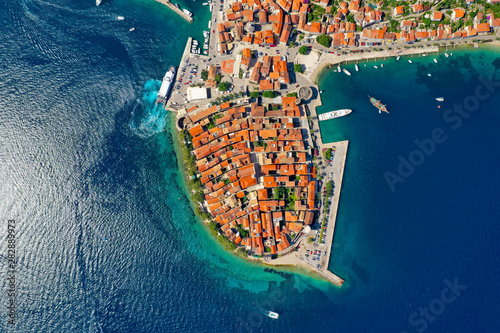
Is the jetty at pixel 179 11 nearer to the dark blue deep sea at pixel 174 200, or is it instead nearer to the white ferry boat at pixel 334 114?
the dark blue deep sea at pixel 174 200

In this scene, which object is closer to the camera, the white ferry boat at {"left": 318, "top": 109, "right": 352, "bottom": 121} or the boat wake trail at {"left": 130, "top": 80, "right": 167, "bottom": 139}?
the white ferry boat at {"left": 318, "top": 109, "right": 352, "bottom": 121}

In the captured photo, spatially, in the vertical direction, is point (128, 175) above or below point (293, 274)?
above

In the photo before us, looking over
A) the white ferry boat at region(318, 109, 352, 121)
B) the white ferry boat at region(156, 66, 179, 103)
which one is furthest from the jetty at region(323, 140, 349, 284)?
the white ferry boat at region(156, 66, 179, 103)

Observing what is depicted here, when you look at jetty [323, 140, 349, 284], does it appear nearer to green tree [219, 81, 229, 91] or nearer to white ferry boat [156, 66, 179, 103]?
green tree [219, 81, 229, 91]

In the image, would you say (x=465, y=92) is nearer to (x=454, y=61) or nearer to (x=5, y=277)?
(x=454, y=61)

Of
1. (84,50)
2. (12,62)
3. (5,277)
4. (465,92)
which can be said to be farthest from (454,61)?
(5,277)
